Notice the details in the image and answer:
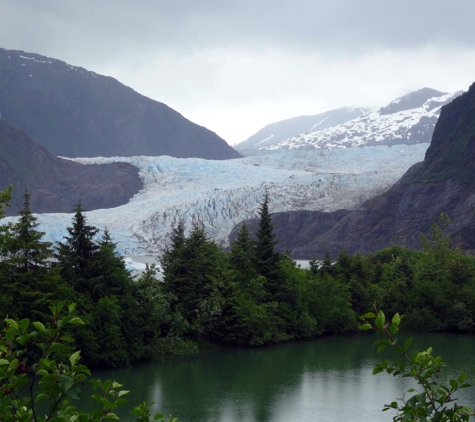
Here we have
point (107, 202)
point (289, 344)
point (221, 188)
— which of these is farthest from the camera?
point (107, 202)

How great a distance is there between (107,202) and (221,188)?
109 feet

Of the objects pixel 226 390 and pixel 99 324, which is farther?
pixel 99 324

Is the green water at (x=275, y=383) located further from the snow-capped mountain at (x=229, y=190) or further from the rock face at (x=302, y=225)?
the rock face at (x=302, y=225)

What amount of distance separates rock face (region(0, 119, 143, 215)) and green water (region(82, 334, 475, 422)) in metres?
63.1

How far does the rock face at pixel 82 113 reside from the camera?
170000 millimetres

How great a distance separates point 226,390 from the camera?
22172mm

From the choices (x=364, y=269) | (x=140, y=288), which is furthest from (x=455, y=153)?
(x=140, y=288)

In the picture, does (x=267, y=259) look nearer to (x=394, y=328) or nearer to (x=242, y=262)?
(x=242, y=262)

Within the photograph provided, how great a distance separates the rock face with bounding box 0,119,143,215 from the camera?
9525cm

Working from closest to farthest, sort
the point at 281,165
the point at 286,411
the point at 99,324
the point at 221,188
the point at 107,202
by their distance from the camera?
the point at 286,411, the point at 99,324, the point at 221,188, the point at 281,165, the point at 107,202

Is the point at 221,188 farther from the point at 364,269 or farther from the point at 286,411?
the point at 286,411

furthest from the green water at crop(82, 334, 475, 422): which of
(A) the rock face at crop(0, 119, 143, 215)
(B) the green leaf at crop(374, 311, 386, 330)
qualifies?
(A) the rock face at crop(0, 119, 143, 215)

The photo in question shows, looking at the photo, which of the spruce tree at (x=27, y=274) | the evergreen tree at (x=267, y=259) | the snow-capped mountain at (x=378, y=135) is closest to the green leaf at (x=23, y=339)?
the spruce tree at (x=27, y=274)

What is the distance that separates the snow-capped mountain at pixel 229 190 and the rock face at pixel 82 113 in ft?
259
